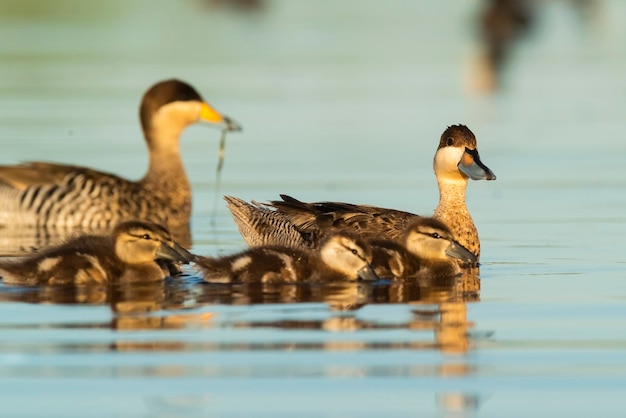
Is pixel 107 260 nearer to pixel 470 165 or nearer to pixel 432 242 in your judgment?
pixel 432 242

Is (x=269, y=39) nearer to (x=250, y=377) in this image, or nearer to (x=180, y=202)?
(x=180, y=202)

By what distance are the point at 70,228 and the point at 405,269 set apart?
4608 millimetres

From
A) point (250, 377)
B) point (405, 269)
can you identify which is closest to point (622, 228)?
point (405, 269)

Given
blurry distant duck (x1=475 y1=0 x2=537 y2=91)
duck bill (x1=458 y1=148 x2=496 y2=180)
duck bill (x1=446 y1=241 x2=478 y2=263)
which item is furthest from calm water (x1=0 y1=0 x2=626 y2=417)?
blurry distant duck (x1=475 y1=0 x2=537 y2=91)

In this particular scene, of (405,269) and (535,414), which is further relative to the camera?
(405,269)

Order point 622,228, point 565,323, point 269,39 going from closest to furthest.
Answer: point 565,323 → point 622,228 → point 269,39

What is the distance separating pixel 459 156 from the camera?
11.4 m

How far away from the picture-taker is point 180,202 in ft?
48.1

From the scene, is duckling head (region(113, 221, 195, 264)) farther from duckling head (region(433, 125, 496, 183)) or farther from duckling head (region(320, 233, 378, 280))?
duckling head (region(433, 125, 496, 183))

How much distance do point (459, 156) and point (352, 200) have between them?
3.16m

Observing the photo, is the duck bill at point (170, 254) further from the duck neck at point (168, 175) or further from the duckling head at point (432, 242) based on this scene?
the duck neck at point (168, 175)

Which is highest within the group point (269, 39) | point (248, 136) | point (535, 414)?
point (269, 39)

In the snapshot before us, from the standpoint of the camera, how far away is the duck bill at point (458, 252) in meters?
10.6

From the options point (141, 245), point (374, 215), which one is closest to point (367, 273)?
point (374, 215)
